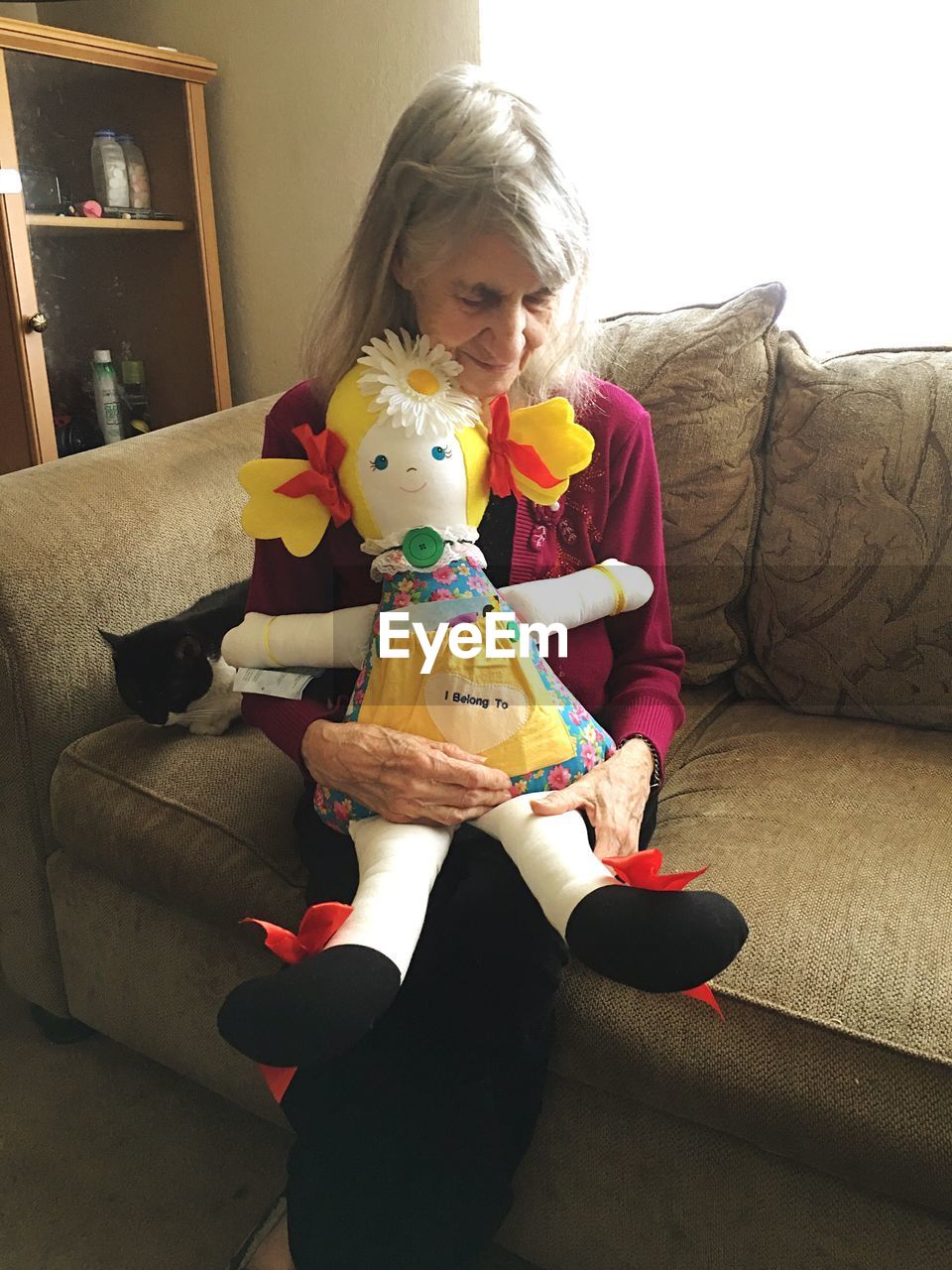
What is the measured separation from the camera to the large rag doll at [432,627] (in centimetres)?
78

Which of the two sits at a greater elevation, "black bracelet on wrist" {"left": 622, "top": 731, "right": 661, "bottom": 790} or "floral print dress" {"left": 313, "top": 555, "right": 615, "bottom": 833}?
"floral print dress" {"left": 313, "top": 555, "right": 615, "bottom": 833}

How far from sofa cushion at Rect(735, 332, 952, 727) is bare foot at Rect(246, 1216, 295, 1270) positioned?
2.84 feet

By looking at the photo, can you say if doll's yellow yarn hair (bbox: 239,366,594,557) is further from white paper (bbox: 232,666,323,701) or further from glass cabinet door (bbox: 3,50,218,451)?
glass cabinet door (bbox: 3,50,218,451)

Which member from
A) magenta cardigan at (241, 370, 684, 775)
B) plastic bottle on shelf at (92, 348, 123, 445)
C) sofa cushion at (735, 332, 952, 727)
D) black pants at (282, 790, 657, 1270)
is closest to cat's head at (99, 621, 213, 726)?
magenta cardigan at (241, 370, 684, 775)

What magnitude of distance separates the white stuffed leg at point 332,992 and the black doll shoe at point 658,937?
14 centimetres

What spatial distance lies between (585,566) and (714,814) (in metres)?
0.30

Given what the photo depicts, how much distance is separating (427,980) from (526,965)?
8cm

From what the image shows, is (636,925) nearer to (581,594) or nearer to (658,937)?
(658,937)

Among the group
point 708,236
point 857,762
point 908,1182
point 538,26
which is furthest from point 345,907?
point 538,26

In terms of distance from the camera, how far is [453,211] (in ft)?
2.91

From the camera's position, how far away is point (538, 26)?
5.47ft

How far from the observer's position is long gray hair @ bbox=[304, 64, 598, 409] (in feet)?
2.86

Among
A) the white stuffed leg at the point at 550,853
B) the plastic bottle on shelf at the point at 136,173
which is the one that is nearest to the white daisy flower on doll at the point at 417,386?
the white stuffed leg at the point at 550,853

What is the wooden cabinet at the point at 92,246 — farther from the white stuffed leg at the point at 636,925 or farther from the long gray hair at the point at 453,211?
the white stuffed leg at the point at 636,925
